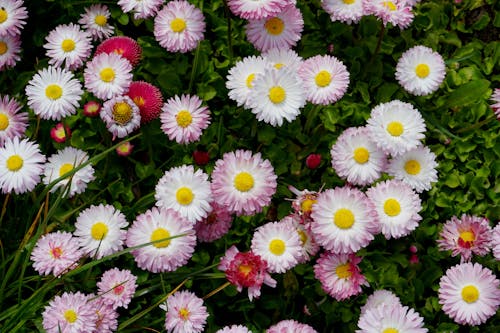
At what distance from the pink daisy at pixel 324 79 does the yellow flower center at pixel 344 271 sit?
704 mm

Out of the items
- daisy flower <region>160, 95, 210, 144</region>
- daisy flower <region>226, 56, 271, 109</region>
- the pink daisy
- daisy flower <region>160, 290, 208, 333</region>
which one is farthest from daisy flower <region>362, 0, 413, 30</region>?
daisy flower <region>160, 290, 208, 333</region>

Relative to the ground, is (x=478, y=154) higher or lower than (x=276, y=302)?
higher

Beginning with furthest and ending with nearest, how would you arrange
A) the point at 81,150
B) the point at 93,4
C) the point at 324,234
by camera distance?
the point at 93,4 → the point at 81,150 → the point at 324,234

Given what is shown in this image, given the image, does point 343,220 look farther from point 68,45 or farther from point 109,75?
point 68,45

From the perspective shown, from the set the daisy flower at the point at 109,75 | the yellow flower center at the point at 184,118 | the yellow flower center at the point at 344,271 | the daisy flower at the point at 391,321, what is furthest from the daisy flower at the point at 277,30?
the daisy flower at the point at 391,321

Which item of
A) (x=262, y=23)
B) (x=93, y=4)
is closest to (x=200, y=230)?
(x=262, y=23)

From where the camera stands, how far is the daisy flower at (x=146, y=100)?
2.82 metres

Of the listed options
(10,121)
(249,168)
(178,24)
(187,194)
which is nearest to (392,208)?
(249,168)

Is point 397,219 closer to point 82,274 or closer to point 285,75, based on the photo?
point 285,75

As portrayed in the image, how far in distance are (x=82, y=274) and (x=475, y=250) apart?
1.64 m

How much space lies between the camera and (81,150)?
2.98 m

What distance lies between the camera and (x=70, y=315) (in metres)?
2.45

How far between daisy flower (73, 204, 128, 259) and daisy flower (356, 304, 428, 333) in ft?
3.35

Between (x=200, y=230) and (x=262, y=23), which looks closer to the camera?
(x=200, y=230)
